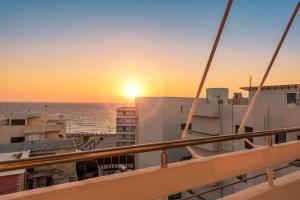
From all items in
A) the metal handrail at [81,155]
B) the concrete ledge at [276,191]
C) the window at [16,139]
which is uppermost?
the metal handrail at [81,155]

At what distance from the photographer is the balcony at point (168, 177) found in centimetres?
100

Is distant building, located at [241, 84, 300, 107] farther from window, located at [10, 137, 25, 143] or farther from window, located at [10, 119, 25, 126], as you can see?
window, located at [10, 119, 25, 126]

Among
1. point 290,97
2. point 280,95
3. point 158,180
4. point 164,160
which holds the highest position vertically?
point 280,95

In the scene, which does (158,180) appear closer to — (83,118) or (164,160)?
(164,160)

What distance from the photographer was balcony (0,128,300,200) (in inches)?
39.3

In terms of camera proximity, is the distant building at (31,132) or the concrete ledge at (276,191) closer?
the concrete ledge at (276,191)

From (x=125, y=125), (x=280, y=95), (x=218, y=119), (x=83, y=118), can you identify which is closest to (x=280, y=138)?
(x=218, y=119)

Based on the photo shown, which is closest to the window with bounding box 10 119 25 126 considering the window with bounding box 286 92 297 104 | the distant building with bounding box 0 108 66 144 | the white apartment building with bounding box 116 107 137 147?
the distant building with bounding box 0 108 66 144

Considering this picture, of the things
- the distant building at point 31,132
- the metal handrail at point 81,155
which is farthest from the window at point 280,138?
the distant building at point 31,132

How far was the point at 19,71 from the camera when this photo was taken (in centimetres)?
952

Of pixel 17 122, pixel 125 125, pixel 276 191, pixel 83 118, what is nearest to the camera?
pixel 276 191

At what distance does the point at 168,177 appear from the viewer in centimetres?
135

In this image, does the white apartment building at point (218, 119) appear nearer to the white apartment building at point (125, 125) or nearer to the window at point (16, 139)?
the window at point (16, 139)

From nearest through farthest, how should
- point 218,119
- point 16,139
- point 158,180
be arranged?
point 158,180
point 218,119
point 16,139
